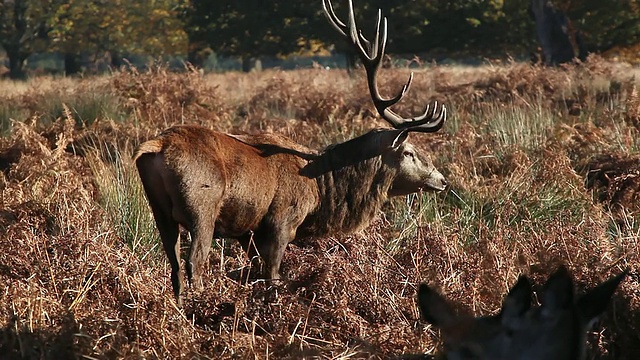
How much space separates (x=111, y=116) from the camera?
15.5 metres

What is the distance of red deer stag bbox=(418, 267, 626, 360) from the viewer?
369cm

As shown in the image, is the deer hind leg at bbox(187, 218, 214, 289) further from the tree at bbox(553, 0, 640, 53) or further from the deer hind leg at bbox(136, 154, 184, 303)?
the tree at bbox(553, 0, 640, 53)

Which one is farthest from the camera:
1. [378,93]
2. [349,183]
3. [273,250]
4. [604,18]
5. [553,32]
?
[604,18]

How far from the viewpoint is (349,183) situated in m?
8.95

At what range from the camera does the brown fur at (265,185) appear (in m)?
7.41

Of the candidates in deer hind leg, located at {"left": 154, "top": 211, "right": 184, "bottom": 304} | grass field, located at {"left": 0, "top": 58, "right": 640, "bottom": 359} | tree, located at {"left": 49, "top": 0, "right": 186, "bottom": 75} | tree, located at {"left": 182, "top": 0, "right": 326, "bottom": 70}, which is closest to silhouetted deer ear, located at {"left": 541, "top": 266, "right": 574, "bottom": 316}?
grass field, located at {"left": 0, "top": 58, "right": 640, "bottom": 359}

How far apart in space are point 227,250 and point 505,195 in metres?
2.98

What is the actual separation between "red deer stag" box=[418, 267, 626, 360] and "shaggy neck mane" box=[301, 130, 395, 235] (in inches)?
190

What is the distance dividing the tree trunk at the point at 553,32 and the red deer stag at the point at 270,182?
1125 inches

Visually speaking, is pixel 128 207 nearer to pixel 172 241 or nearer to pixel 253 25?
pixel 172 241

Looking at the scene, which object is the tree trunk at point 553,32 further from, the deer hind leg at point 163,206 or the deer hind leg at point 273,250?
the deer hind leg at point 163,206

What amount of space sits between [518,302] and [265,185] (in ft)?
14.6

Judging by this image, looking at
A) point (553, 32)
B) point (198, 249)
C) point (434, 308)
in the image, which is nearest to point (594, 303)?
point (434, 308)

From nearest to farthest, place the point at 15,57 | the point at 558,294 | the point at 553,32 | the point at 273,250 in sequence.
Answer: the point at 558,294 → the point at 273,250 → the point at 553,32 → the point at 15,57
